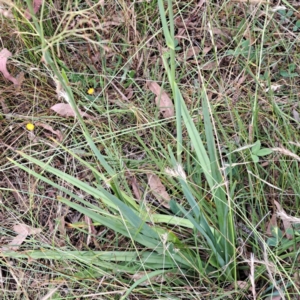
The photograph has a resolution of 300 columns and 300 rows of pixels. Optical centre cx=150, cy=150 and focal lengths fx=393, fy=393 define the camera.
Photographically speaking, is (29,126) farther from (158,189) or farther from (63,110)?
(158,189)

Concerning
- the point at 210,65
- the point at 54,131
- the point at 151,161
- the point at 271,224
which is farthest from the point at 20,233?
the point at 210,65

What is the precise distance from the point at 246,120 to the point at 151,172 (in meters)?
0.39

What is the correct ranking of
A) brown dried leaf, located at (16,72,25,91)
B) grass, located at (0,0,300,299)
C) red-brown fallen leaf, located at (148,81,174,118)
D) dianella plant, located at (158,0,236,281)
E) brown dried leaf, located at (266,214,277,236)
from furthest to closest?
brown dried leaf, located at (16,72,25,91) < red-brown fallen leaf, located at (148,81,174,118) < brown dried leaf, located at (266,214,277,236) < grass, located at (0,0,300,299) < dianella plant, located at (158,0,236,281)

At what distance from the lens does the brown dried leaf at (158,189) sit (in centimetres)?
129

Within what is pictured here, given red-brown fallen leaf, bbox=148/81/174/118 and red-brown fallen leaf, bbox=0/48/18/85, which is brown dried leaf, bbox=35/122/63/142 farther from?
red-brown fallen leaf, bbox=148/81/174/118

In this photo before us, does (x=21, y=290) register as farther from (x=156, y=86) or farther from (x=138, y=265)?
(x=156, y=86)

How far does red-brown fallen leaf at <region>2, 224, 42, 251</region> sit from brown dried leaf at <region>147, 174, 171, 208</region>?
0.41 m

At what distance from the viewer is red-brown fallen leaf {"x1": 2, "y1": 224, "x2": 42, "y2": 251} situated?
1335 mm

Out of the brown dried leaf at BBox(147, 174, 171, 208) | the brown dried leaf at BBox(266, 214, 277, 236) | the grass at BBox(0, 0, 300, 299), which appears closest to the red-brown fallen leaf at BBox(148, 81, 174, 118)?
the grass at BBox(0, 0, 300, 299)

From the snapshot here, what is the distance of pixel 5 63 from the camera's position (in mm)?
1546

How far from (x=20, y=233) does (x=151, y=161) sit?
1.69ft

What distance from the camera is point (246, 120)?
1.39 metres

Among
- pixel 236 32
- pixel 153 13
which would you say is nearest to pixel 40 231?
pixel 153 13

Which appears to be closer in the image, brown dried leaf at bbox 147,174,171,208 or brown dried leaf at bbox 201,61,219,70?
brown dried leaf at bbox 147,174,171,208
